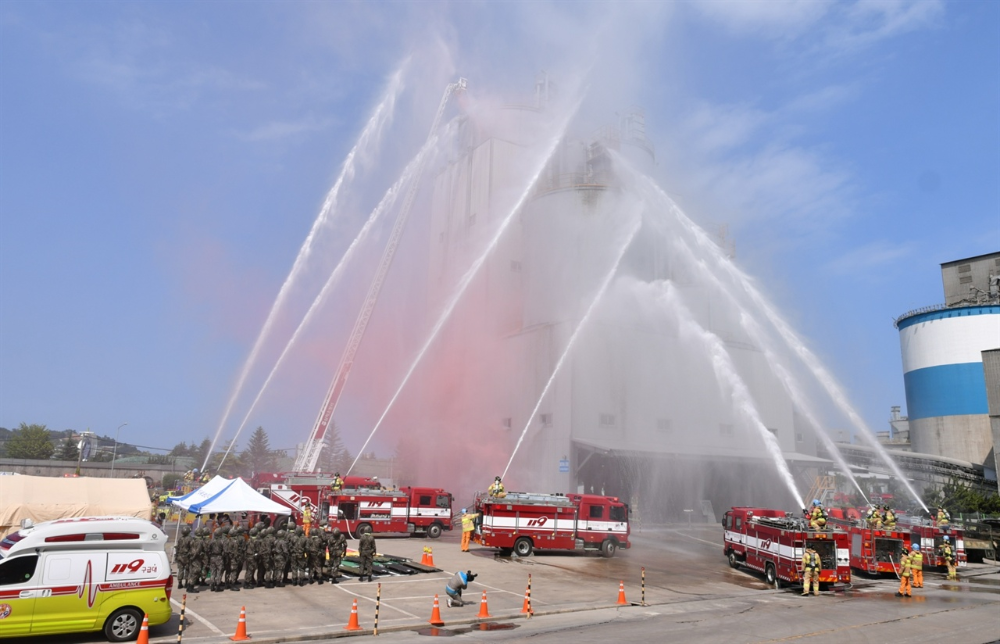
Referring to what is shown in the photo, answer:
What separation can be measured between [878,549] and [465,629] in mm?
18268

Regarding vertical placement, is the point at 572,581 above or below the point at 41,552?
below

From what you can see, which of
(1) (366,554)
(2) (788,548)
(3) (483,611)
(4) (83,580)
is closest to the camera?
(4) (83,580)

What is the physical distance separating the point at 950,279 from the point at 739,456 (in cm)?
4752

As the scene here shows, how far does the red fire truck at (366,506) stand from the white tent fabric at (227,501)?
7231 mm

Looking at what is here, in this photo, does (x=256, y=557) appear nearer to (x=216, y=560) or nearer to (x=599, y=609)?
(x=216, y=560)

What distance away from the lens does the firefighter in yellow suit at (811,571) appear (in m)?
19.9

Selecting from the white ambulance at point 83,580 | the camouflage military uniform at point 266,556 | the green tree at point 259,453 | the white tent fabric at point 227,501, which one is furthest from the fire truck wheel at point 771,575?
the green tree at point 259,453

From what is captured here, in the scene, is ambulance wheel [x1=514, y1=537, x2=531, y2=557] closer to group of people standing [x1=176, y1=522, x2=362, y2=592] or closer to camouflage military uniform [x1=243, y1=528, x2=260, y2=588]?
group of people standing [x1=176, y1=522, x2=362, y2=592]

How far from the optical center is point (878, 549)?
24.4 m

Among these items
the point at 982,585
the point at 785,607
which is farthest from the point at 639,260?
the point at 785,607

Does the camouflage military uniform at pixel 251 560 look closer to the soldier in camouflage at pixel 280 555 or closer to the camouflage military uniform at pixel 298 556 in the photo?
the soldier in camouflage at pixel 280 555

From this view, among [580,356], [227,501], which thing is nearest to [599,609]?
[227,501]

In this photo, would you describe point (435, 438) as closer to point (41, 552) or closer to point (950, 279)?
point (41, 552)

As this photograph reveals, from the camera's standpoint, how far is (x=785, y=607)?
57.8 ft
